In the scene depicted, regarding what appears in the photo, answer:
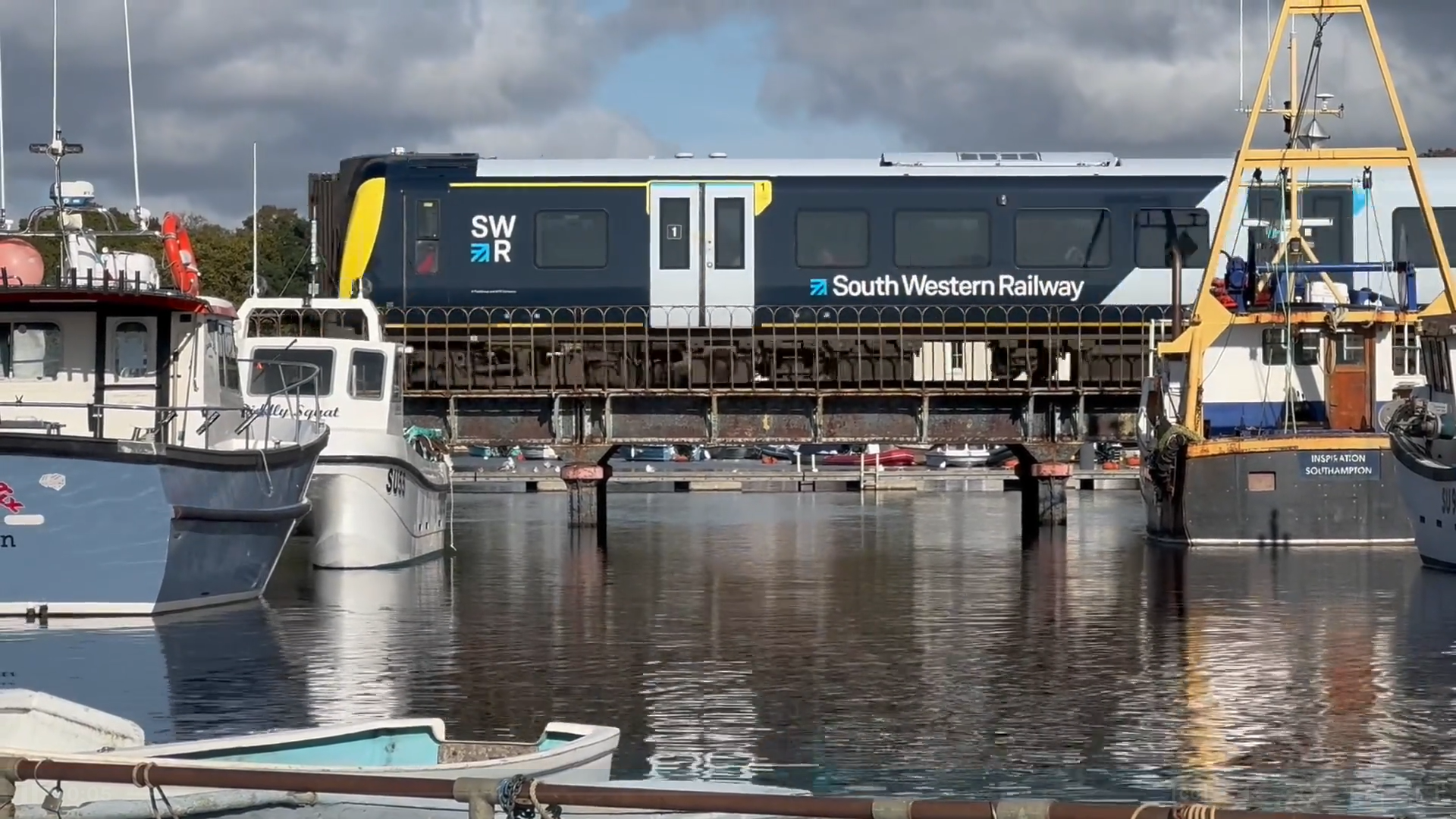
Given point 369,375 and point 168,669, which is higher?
point 369,375

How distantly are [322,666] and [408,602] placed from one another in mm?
5814

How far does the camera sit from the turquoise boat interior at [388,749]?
10.3 m

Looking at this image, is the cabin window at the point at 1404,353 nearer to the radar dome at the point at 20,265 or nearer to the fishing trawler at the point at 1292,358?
the fishing trawler at the point at 1292,358

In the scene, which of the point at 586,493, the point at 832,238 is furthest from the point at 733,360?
the point at 586,493

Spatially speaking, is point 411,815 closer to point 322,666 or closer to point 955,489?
point 322,666

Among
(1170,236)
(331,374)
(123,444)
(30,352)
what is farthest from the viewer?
(1170,236)

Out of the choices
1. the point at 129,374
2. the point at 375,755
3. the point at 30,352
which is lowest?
→ the point at 375,755

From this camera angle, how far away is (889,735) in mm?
14547

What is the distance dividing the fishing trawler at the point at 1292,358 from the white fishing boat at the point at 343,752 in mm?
21314

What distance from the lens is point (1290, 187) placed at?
104 feet

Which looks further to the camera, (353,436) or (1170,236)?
(1170,236)

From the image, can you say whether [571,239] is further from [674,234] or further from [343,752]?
[343,752]

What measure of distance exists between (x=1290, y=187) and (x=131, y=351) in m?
18.3

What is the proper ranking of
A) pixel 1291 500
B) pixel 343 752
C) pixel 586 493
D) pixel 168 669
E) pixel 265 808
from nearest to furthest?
pixel 265 808, pixel 343 752, pixel 168 669, pixel 1291 500, pixel 586 493
